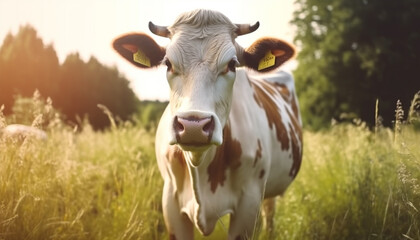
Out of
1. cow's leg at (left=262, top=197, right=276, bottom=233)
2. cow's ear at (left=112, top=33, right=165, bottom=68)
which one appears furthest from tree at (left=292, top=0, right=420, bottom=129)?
cow's ear at (left=112, top=33, right=165, bottom=68)

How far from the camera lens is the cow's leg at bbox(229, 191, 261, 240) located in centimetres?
341

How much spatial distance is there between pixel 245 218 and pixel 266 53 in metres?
1.17

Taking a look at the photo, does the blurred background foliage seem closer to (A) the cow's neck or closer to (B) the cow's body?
(B) the cow's body

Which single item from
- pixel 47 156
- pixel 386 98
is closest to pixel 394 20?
pixel 386 98

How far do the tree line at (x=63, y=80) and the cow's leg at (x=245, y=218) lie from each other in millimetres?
6245

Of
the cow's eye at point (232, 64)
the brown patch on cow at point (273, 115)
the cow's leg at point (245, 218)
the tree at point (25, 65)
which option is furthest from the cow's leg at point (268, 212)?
the tree at point (25, 65)

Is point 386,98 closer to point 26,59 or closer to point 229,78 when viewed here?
point 26,59

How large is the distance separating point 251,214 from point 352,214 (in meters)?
1.38

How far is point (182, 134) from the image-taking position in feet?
8.33

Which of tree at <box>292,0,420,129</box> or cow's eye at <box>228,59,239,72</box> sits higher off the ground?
cow's eye at <box>228,59,239,72</box>

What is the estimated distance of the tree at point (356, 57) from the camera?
47.9ft

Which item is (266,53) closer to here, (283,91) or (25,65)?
(283,91)

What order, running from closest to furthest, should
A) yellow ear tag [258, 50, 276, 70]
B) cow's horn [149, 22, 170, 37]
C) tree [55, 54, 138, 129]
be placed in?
cow's horn [149, 22, 170, 37]
yellow ear tag [258, 50, 276, 70]
tree [55, 54, 138, 129]

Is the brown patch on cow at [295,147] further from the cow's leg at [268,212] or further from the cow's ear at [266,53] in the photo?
the cow's ear at [266,53]
